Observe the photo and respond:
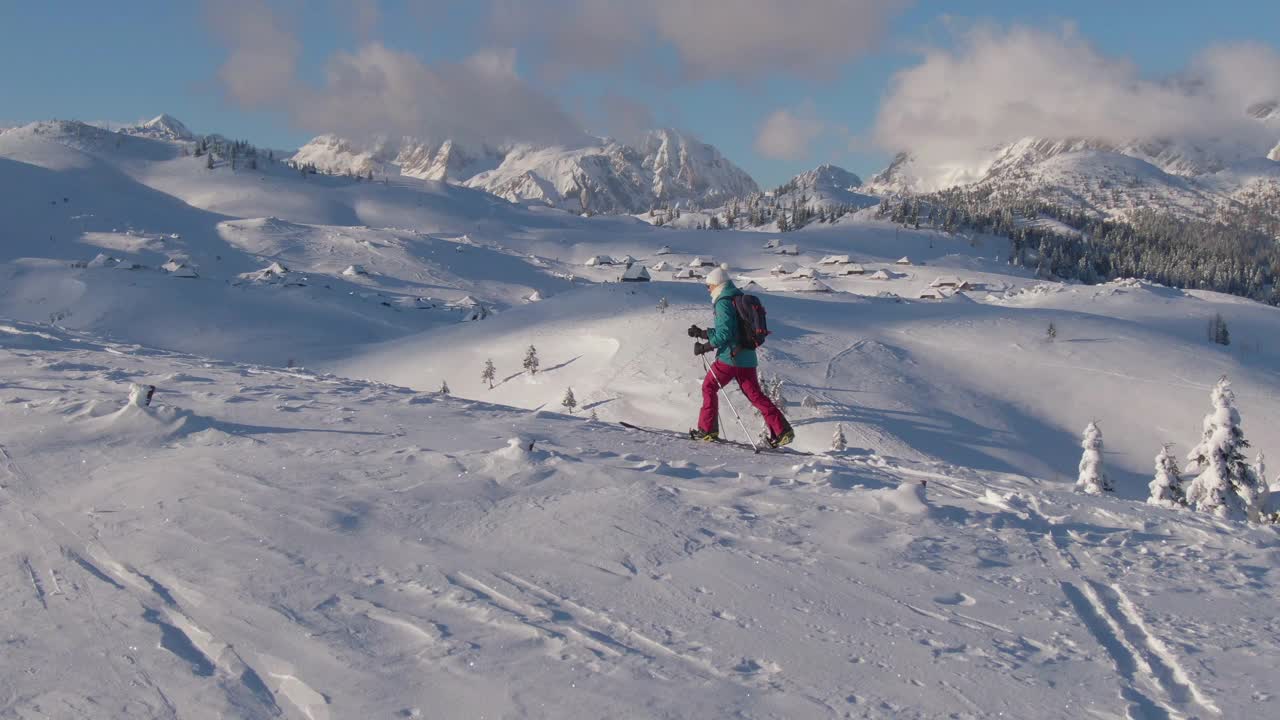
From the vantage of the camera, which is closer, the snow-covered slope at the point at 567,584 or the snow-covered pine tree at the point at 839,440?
the snow-covered slope at the point at 567,584

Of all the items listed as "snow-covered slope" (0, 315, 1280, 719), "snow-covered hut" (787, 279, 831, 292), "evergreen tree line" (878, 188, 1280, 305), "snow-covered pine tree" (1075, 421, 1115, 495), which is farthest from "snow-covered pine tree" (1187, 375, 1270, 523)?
"evergreen tree line" (878, 188, 1280, 305)

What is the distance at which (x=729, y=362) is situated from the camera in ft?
32.1

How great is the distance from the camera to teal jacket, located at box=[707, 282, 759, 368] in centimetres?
959

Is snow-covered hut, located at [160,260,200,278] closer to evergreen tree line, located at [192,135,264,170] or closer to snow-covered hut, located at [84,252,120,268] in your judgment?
snow-covered hut, located at [84,252,120,268]

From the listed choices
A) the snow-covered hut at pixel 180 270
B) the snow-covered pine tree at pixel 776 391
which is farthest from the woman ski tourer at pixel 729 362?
the snow-covered hut at pixel 180 270

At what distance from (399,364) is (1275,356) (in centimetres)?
5876

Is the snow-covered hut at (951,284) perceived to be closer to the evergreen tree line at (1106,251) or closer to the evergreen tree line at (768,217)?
the evergreen tree line at (1106,251)

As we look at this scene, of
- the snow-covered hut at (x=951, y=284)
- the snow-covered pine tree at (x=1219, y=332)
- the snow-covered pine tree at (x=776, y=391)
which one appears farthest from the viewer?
the snow-covered hut at (x=951, y=284)

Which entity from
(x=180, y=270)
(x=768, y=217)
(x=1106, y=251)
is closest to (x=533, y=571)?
(x=180, y=270)

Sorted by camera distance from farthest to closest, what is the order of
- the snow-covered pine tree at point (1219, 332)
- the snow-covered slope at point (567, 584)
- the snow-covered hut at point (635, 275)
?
the snow-covered hut at point (635, 275) < the snow-covered pine tree at point (1219, 332) < the snow-covered slope at point (567, 584)

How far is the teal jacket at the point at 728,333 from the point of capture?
31.5 ft

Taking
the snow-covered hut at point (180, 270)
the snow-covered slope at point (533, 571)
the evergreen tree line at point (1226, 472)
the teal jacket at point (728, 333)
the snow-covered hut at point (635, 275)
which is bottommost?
the evergreen tree line at point (1226, 472)

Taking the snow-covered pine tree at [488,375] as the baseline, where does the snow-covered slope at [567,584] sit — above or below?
above

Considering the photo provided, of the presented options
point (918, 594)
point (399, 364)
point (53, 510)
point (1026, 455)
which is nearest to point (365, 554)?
point (53, 510)
